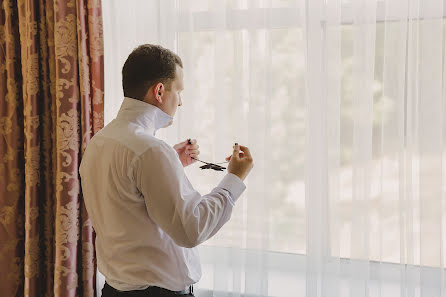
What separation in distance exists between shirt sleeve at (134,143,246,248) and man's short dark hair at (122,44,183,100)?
0.68 ft

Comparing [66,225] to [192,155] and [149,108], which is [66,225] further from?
[149,108]

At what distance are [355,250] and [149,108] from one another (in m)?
0.91

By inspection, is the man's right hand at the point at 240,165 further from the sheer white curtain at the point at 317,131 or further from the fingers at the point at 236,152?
the sheer white curtain at the point at 317,131

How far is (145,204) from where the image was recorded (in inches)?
57.3

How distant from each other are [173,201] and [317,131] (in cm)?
76

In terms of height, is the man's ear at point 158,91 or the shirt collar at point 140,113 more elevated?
the man's ear at point 158,91

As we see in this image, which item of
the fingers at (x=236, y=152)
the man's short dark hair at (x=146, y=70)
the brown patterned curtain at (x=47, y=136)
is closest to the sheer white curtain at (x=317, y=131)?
the brown patterned curtain at (x=47, y=136)

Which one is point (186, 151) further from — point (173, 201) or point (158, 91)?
point (173, 201)

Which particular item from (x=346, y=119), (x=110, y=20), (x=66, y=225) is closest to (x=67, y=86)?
(x=110, y=20)

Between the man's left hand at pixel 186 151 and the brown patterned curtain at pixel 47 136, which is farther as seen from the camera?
the brown patterned curtain at pixel 47 136

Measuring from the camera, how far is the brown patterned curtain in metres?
2.18

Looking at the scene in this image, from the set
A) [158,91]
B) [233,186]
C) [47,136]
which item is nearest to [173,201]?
[233,186]

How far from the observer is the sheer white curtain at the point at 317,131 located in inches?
71.4

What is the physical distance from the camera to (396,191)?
185 cm
